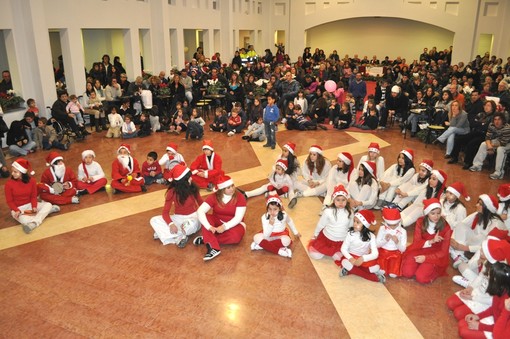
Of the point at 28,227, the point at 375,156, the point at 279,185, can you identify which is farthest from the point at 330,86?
the point at 28,227

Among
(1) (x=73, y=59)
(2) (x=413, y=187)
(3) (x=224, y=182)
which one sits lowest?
(2) (x=413, y=187)

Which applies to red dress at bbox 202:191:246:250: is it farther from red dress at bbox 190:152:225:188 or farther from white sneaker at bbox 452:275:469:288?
white sneaker at bbox 452:275:469:288

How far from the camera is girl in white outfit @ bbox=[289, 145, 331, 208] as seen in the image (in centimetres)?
780

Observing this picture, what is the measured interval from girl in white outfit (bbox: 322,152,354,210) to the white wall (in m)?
25.1

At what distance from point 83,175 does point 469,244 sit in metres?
6.58

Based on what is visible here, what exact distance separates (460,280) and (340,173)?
A: 2.79 metres

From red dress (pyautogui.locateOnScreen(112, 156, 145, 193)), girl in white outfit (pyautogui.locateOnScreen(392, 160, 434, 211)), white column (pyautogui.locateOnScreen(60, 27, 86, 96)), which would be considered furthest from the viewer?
white column (pyautogui.locateOnScreen(60, 27, 86, 96))

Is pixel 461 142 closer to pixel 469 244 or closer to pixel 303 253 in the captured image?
pixel 469 244

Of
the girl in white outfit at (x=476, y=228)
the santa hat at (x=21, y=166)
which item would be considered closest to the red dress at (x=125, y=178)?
the santa hat at (x=21, y=166)

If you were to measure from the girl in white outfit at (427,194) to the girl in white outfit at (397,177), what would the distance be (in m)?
0.57

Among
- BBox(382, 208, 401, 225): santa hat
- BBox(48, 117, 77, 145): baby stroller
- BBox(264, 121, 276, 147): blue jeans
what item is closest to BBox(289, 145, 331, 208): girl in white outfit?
BBox(382, 208, 401, 225): santa hat

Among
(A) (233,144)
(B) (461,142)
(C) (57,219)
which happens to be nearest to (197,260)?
(C) (57,219)

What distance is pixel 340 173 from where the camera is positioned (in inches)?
295

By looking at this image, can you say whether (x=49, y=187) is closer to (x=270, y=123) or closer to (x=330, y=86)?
(x=270, y=123)
